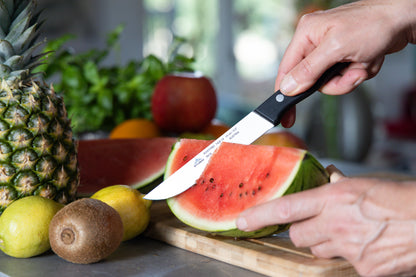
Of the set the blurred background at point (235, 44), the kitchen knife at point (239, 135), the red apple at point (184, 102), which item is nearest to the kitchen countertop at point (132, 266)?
the kitchen knife at point (239, 135)

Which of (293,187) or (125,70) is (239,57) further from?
(293,187)

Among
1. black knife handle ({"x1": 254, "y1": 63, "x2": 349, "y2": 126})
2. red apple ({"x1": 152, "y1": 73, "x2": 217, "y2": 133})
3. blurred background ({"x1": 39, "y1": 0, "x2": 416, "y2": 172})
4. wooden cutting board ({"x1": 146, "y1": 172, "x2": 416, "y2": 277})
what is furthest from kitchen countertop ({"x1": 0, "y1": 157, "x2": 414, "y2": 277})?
blurred background ({"x1": 39, "y1": 0, "x2": 416, "y2": 172})

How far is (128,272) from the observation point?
101 cm

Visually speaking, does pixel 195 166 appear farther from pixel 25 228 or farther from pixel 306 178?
pixel 25 228

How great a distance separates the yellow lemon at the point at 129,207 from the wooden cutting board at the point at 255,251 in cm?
6

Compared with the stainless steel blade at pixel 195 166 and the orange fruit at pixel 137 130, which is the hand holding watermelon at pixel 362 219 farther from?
the orange fruit at pixel 137 130

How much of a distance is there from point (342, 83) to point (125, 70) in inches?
46.1

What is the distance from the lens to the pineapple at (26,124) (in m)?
1.15

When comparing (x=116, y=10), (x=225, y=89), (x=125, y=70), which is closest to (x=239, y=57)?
(x=225, y=89)

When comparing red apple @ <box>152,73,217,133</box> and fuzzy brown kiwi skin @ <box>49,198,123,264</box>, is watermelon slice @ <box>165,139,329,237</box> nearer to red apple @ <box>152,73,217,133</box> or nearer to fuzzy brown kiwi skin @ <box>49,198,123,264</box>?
fuzzy brown kiwi skin @ <box>49,198,123,264</box>

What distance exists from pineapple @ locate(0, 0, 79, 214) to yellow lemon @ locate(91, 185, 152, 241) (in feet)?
0.45

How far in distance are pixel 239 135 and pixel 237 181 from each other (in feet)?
0.42

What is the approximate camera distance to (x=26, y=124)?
45.6 inches

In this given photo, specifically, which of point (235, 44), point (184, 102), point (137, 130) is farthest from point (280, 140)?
point (235, 44)
